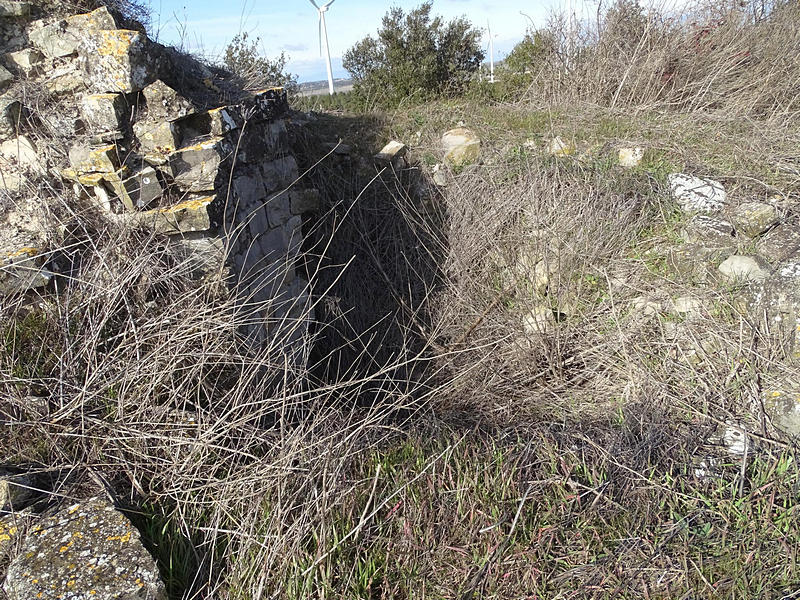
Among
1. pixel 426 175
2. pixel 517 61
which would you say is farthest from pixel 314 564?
pixel 517 61

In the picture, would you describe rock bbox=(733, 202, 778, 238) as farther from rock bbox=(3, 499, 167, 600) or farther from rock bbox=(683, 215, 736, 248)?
rock bbox=(3, 499, 167, 600)

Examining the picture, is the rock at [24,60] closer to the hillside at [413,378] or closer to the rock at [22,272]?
the hillside at [413,378]

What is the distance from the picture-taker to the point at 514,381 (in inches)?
151

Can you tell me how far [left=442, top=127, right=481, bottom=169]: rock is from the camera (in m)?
5.73

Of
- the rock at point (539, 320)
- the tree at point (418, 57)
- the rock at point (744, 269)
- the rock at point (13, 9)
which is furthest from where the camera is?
the tree at point (418, 57)

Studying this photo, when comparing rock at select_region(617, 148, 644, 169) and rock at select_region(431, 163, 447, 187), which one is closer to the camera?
rock at select_region(617, 148, 644, 169)

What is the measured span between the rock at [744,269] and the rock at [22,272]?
420cm

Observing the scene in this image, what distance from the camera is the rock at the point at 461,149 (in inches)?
226

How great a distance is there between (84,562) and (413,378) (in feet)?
8.58

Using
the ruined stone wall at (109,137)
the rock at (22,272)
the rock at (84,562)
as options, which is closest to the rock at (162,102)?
the ruined stone wall at (109,137)

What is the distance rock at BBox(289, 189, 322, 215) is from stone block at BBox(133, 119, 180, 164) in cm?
118

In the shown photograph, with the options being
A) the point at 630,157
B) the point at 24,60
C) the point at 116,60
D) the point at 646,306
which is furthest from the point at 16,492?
the point at 630,157

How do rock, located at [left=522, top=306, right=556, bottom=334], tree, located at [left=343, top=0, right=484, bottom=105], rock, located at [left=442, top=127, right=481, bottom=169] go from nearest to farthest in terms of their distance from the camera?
rock, located at [left=522, top=306, right=556, bottom=334] → rock, located at [left=442, top=127, right=481, bottom=169] → tree, located at [left=343, top=0, right=484, bottom=105]

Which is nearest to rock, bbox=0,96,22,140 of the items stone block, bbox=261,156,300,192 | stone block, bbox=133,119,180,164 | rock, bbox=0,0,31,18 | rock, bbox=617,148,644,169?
rock, bbox=0,0,31,18
